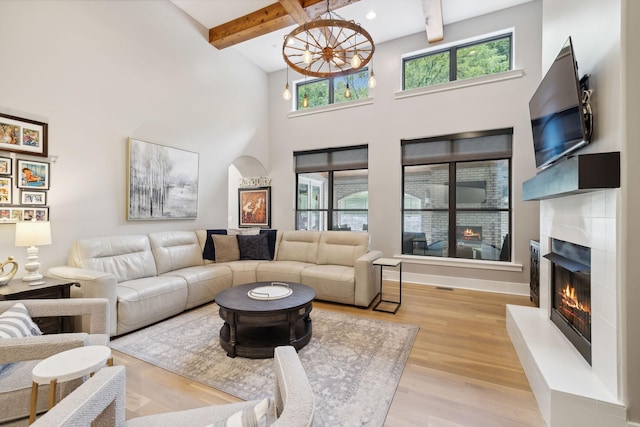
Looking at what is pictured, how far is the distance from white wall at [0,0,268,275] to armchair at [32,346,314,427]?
270cm

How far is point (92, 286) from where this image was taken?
8.54ft

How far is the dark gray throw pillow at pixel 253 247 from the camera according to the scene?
180 inches

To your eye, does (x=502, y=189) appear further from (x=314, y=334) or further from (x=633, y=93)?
(x=314, y=334)

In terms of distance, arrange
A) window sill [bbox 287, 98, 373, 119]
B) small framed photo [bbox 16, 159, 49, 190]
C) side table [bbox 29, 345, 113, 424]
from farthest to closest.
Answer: window sill [bbox 287, 98, 373, 119] → small framed photo [bbox 16, 159, 49, 190] → side table [bbox 29, 345, 113, 424]

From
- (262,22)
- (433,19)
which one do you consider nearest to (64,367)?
(262,22)

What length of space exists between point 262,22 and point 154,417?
15.9 ft

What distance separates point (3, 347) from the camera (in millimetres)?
1288

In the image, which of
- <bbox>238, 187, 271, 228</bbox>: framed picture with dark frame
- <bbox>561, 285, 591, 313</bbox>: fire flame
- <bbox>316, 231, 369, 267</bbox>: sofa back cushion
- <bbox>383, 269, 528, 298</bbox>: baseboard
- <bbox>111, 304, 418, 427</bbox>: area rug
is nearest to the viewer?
<bbox>111, 304, 418, 427</bbox>: area rug

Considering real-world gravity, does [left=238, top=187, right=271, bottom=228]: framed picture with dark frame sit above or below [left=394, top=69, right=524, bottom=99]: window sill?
below

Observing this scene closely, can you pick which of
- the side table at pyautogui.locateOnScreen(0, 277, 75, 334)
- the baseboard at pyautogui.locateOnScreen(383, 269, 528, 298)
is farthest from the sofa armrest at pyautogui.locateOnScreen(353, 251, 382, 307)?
the side table at pyautogui.locateOnScreen(0, 277, 75, 334)

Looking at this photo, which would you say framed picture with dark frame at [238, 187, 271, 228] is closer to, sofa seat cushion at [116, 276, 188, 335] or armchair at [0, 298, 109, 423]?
sofa seat cushion at [116, 276, 188, 335]

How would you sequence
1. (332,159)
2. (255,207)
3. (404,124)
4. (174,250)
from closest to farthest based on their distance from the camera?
(174,250) < (404,124) < (332,159) < (255,207)

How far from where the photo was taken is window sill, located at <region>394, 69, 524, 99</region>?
4227 mm

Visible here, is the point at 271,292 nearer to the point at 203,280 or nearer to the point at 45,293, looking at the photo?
the point at 203,280
